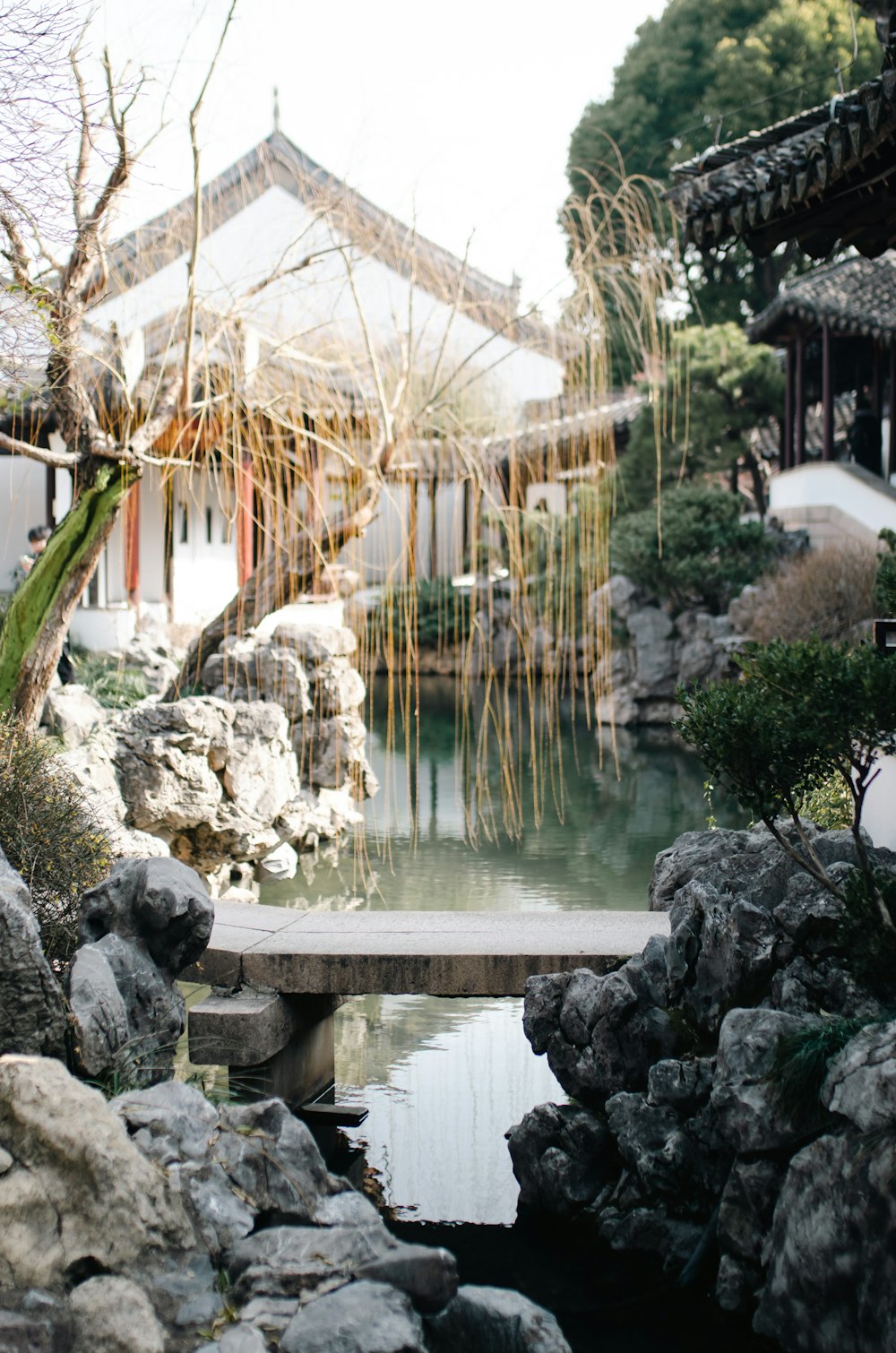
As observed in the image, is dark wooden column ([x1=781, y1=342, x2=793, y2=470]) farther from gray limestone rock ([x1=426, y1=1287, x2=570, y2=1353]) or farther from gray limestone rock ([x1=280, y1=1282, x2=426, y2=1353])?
gray limestone rock ([x1=280, y1=1282, x2=426, y2=1353])

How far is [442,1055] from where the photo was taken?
599cm

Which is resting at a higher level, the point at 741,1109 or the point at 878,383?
the point at 878,383

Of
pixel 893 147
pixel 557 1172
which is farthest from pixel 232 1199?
pixel 893 147

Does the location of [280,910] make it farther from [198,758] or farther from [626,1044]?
[198,758]

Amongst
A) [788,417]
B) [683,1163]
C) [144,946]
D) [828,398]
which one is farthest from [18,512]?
[683,1163]

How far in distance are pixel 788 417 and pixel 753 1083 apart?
15.7 metres

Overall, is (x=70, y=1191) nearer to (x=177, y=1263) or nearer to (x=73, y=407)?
(x=177, y=1263)

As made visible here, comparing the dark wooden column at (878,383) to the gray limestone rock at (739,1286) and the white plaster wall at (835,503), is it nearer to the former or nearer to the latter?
the white plaster wall at (835,503)

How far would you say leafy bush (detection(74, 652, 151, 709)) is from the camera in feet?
34.1

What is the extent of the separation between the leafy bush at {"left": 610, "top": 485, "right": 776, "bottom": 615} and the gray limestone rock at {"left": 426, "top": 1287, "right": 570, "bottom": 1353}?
540 inches

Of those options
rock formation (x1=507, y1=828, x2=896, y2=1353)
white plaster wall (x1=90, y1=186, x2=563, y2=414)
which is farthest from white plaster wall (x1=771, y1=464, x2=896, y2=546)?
rock formation (x1=507, y1=828, x2=896, y2=1353)

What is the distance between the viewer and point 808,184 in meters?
5.54

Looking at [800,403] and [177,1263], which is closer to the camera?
[177,1263]

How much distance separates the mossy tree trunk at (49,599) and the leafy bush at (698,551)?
10.5 meters
